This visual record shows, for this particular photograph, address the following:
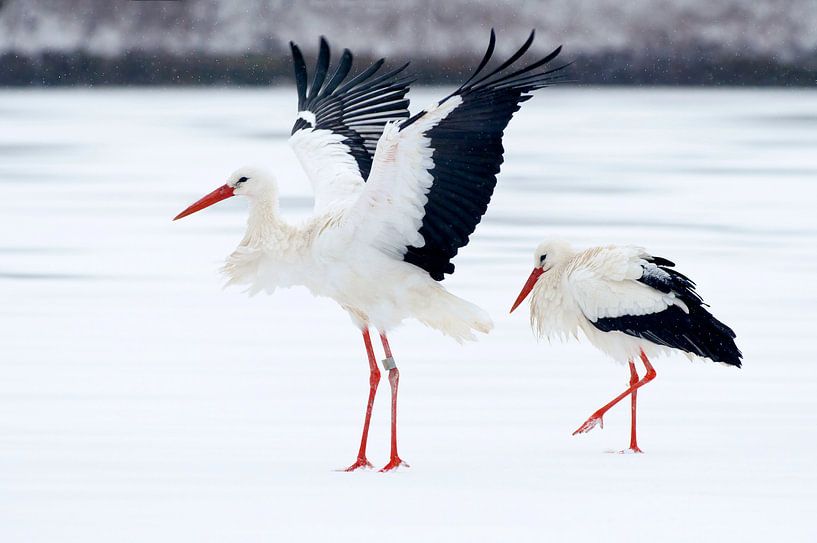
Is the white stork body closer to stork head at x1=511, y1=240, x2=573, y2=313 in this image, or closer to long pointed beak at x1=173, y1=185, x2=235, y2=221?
long pointed beak at x1=173, y1=185, x2=235, y2=221

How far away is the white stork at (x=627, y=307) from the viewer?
6.27 m

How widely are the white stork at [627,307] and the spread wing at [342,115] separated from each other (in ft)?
3.54

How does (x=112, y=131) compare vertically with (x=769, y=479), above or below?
below

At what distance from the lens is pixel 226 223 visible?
43.8ft

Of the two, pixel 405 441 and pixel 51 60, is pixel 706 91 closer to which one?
pixel 51 60

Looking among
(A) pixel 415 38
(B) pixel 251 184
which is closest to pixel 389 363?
(B) pixel 251 184

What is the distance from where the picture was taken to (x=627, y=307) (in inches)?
250

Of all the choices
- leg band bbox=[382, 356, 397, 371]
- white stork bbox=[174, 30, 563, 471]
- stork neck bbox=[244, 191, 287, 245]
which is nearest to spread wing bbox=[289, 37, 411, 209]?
white stork bbox=[174, 30, 563, 471]

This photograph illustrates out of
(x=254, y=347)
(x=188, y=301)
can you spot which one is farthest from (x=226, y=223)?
(x=254, y=347)

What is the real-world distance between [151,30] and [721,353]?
31.2m

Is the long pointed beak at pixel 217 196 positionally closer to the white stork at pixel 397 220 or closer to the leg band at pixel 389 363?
the white stork at pixel 397 220

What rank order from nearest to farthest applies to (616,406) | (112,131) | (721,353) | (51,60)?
(721,353), (616,406), (112,131), (51,60)

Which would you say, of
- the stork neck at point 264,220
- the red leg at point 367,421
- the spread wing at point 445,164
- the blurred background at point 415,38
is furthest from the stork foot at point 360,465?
the blurred background at point 415,38

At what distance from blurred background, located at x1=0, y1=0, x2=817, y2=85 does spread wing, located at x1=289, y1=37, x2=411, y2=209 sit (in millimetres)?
25608
